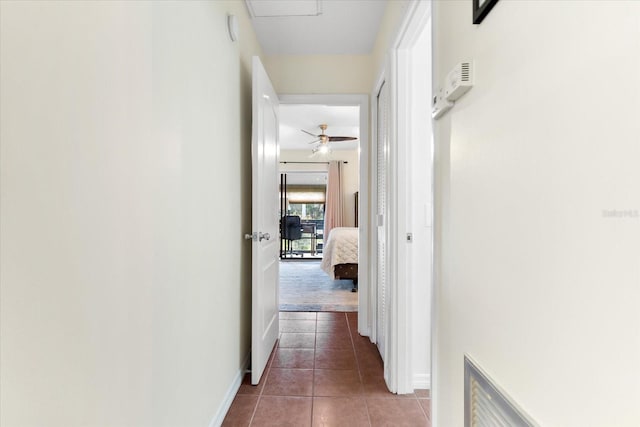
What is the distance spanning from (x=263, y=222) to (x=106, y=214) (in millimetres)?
1376

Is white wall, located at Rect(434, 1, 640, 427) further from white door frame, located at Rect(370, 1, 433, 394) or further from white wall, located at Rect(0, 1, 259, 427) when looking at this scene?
white wall, located at Rect(0, 1, 259, 427)

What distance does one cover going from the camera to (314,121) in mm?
4965

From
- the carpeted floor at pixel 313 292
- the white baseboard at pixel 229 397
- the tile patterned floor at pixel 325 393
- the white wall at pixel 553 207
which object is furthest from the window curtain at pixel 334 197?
the white wall at pixel 553 207

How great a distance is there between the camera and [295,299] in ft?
12.8

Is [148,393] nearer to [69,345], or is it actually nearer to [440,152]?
[69,345]

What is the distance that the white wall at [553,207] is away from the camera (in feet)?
1.62

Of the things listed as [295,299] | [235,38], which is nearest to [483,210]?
[235,38]

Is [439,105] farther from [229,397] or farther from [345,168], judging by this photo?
[345,168]

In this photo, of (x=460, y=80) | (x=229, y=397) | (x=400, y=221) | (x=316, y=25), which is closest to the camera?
(x=460, y=80)

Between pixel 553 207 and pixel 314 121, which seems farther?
pixel 314 121

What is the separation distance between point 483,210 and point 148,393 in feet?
3.73

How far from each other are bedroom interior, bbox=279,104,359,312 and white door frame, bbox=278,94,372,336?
1.89 meters

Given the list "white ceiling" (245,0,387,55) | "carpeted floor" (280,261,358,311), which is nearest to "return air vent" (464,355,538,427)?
"white ceiling" (245,0,387,55)

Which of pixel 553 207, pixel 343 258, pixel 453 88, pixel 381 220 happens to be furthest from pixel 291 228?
pixel 553 207
